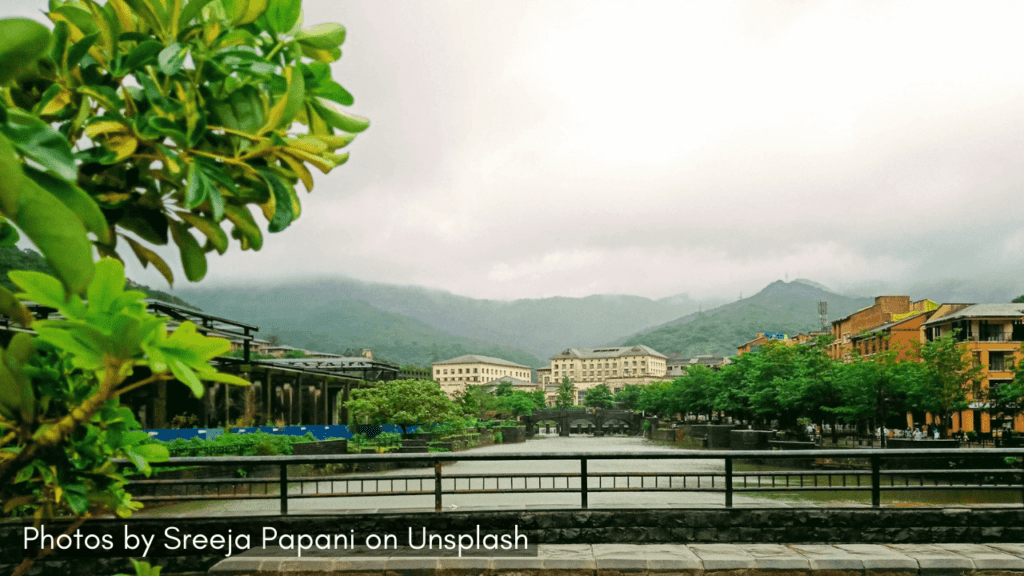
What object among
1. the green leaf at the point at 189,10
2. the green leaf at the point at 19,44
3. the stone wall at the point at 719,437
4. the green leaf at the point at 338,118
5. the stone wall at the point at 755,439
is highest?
the green leaf at the point at 189,10

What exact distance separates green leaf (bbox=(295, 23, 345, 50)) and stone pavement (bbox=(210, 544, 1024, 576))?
6.21 meters

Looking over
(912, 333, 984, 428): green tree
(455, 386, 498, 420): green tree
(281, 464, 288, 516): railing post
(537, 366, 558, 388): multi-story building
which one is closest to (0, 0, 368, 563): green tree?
(281, 464, 288, 516): railing post

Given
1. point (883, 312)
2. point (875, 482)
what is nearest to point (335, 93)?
point (875, 482)

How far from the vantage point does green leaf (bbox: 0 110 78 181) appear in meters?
0.93

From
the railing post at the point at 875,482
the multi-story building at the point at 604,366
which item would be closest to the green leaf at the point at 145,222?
the railing post at the point at 875,482

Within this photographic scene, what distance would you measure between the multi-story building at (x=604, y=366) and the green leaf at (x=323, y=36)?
184 metres

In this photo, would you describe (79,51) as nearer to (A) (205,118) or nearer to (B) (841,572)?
(A) (205,118)

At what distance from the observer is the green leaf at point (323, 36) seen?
1.56 m

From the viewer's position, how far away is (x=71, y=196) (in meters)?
0.98

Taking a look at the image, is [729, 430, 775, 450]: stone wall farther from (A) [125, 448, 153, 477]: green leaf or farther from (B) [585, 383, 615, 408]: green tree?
(B) [585, 383, 615, 408]: green tree

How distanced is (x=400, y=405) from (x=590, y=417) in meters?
67.1

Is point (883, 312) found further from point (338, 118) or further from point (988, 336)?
point (338, 118)

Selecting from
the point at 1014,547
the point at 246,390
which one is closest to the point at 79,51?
the point at 1014,547

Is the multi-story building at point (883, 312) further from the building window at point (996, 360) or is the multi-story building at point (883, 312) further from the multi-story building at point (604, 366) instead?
the multi-story building at point (604, 366)
